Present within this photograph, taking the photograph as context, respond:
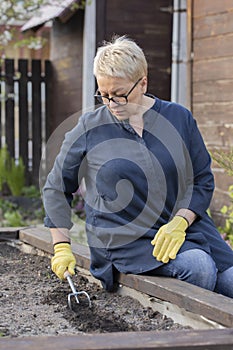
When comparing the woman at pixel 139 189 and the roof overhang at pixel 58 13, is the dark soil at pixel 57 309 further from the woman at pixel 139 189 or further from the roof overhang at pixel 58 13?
the roof overhang at pixel 58 13

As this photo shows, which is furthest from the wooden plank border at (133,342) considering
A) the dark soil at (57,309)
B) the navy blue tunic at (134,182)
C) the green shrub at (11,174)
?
the green shrub at (11,174)

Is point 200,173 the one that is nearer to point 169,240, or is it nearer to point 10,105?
point 169,240

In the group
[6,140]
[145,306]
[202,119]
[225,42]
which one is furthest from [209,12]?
[6,140]

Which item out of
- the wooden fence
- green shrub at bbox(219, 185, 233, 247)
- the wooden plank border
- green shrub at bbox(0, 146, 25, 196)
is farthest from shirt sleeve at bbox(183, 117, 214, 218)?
the wooden fence

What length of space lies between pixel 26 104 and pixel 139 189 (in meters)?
7.05

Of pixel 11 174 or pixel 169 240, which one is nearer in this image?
pixel 169 240

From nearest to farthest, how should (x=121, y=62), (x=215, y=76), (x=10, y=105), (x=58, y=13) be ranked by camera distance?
1. (x=121, y=62)
2. (x=215, y=76)
3. (x=58, y=13)
4. (x=10, y=105)

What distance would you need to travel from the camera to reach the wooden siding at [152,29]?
8.50 m

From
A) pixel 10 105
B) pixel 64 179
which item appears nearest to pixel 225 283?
pixel 64 179

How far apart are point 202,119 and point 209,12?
822mm

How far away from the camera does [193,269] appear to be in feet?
10.2

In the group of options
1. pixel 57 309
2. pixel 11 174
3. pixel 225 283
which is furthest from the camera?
pixel 11 174

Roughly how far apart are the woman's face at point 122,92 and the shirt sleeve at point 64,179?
0.68 feet

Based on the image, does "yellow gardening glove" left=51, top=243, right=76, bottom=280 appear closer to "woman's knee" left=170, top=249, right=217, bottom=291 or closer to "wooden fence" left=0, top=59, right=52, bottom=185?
"woman's knee" left=170, top=249, right=217, bottom=291
